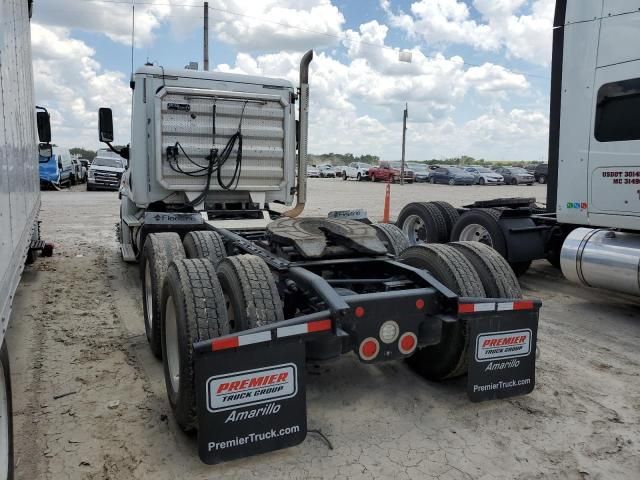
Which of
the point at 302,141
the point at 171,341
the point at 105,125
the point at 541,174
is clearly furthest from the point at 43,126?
the point at 541,174

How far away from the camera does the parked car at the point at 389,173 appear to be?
40.5m

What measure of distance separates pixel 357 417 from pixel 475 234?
202 inches

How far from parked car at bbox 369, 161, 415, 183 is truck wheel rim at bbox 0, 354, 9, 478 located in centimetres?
3666

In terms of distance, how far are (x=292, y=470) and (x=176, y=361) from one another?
1182 mm

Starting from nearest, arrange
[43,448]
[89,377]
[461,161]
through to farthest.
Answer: [43,448] → [89,377] → [461,161]

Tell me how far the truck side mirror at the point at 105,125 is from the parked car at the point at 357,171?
133 ft

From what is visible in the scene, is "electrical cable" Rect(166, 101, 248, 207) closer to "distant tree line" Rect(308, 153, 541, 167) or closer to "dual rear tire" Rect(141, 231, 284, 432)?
"dual rear tire" Rect(141, 231, 284, 432)

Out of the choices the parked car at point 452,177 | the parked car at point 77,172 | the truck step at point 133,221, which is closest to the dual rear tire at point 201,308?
the truck step at point 133,221

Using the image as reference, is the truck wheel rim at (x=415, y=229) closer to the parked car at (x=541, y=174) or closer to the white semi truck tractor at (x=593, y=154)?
the white semi truck tractor at (x=593, y=154)

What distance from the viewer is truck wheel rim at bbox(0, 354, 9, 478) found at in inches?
98.2

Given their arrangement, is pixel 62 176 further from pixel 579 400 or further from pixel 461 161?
pixel 461 161

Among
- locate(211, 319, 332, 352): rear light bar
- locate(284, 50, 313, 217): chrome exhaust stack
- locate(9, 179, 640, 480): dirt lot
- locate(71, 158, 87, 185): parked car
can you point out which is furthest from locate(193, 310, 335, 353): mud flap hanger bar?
locate(71, 158, 87, 185): parked car

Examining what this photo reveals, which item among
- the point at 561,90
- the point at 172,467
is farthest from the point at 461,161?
the point at 172,467

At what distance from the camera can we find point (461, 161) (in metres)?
84.4
